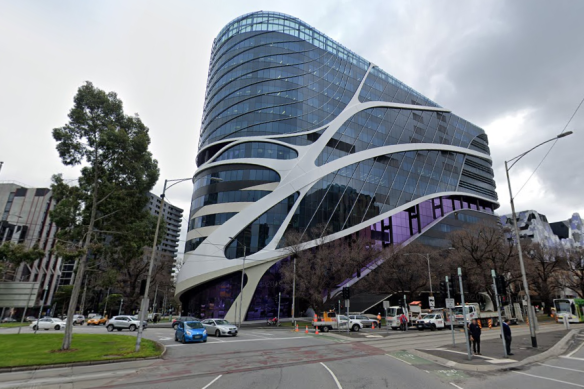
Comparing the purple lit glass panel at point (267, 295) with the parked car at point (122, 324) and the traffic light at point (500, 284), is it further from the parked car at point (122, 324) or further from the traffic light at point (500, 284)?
the traffic light at point (500, 284)

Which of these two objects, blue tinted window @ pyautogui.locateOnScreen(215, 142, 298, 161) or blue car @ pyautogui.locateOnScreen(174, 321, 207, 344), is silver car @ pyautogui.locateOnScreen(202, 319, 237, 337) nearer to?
blue car @ pyautogui.locateOnScreen(174, 321, 207, 344)

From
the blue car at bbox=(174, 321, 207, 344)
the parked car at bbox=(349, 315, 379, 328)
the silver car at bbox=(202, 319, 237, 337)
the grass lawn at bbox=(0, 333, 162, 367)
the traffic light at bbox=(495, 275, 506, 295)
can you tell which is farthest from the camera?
the parked car at bbox=(349, 315, 379, 328)

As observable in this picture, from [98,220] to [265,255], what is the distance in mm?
32035

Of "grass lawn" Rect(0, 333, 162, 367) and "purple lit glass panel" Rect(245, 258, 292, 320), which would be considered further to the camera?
"purple lit glass panel" Rect(245, 258, 292, 320)

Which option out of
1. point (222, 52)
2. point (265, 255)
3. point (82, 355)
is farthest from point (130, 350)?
point (222, 52)

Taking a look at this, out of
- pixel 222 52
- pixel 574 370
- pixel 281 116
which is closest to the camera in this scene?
pixel 574 370

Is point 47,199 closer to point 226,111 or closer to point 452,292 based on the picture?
point 226,111

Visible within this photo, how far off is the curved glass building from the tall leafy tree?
30.3 metres

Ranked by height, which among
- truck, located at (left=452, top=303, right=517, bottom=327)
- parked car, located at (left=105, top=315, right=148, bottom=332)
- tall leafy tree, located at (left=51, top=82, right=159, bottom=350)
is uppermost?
tall leafy tree, located at (left=51, top=82, right=159, bottom=350)

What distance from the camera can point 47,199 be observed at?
80125mm

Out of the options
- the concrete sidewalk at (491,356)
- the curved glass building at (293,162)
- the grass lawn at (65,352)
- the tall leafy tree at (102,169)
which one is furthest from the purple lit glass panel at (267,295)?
the concrete sidewalk at (491,356)

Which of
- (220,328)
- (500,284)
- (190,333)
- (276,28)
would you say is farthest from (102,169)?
(276,28)

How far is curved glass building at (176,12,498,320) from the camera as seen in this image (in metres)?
50.9

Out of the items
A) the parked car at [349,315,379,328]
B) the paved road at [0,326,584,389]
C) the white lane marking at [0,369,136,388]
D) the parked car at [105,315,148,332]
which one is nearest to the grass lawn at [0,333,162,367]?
the paved road at [0,326,584,389]
